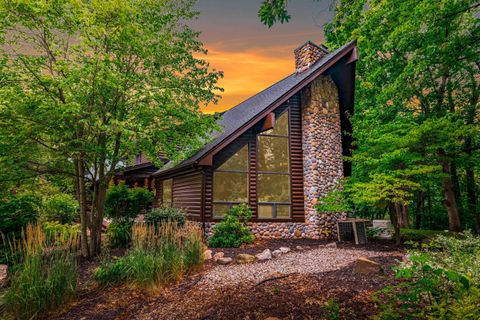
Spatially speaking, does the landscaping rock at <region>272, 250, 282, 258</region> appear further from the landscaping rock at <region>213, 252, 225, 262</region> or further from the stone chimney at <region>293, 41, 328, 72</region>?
the stone chimney at <region>293, 41, 328, 72</region>

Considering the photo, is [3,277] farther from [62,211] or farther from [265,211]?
[265,211]

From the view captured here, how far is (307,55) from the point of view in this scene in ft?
41.3

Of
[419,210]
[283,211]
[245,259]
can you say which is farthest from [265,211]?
[419,210]

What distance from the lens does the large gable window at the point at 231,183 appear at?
990 cm

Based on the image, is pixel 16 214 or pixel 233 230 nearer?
pixel 16 214

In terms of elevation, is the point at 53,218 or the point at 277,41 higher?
the point at 277,41

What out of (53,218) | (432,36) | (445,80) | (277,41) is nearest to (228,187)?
(277,41)

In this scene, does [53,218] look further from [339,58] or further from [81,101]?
[339,58]

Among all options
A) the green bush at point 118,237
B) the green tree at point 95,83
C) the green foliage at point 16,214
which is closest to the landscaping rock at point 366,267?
the green tree at point 95,83

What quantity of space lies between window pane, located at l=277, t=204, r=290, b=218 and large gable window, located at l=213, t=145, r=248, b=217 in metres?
1.30

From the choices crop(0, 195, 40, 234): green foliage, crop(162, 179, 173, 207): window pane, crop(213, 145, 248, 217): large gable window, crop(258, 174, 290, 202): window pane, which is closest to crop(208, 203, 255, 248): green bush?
crop(213, 145, 248, 217): large gable window

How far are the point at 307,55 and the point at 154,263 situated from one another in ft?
35.7

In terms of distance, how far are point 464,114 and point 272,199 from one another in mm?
10332

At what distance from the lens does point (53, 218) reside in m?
11.7
